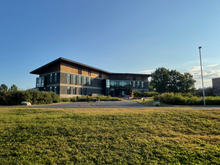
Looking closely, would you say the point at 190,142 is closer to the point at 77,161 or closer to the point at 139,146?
the point at 139,146

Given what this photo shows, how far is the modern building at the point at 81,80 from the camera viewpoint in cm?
3431

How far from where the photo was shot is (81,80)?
131 feet

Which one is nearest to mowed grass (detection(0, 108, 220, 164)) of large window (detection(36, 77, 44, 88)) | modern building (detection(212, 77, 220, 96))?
large window (detection(36, 77, 44, 88))

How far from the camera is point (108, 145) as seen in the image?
15.9ft

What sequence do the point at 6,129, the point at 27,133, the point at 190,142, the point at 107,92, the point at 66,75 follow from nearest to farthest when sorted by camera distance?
the point at 190,142 < the point at 27,133 < the point at 6,129 < the point at 66,75 < the point at 107,92

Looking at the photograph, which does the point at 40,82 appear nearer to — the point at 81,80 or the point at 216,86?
the point at 81,80

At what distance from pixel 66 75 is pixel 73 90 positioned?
15.0 feet

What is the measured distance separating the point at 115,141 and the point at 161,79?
49.0 meters

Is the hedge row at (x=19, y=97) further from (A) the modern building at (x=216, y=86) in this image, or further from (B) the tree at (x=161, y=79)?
(A) the modern building at (x=216, y=86)

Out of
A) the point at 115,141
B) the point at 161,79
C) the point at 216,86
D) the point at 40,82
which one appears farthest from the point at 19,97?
the point at 216,86

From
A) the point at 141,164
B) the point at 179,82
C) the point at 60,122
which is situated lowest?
the point at 141,164

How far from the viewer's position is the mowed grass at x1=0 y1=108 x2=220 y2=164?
4176 millimetres

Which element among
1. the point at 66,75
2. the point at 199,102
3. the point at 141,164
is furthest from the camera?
the point at 66,75

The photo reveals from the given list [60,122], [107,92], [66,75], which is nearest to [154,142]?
[60,122]
